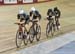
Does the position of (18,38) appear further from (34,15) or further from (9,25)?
(9,25)

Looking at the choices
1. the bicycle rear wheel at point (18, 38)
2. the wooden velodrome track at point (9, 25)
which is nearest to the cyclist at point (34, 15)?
the bicycle rear wheel at point (18, 38)

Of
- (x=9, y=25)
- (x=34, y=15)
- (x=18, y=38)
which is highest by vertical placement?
(x=34, y=15)

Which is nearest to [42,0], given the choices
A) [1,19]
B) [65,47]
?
[1,19]

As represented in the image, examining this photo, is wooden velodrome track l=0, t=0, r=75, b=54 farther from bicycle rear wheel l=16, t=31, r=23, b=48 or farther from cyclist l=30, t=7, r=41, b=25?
cyclist l=30, t=7, r=41, b=25

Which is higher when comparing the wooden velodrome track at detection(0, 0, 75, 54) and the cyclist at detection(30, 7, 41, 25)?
the cyclist at detection(30, 7, 41, 25)

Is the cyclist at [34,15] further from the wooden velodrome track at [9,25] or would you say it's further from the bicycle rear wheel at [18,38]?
the wooden velodrome track at [9,25]

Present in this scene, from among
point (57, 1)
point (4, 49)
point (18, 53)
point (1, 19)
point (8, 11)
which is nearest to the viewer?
point (18, 53)

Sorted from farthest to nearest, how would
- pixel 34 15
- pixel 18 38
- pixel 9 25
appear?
pixel 9 25
pixel 34 15
pixel 18 38

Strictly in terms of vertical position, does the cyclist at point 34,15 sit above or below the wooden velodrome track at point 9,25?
above

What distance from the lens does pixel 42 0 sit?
3145cm

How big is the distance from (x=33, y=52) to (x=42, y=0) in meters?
20.5

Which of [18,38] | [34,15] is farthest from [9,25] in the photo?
[18,38]

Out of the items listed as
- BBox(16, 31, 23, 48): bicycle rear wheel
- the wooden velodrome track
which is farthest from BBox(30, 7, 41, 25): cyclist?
the wooden velodrome track

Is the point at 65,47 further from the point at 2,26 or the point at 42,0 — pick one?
the point at 42,0
